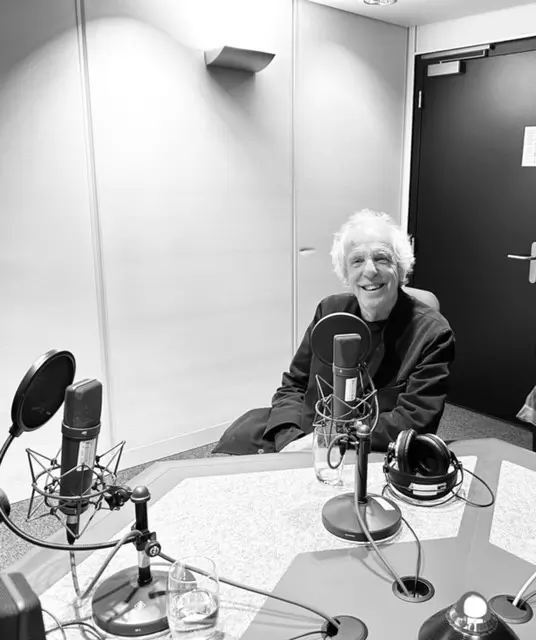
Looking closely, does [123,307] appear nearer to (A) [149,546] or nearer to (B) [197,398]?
(B) [197,398]

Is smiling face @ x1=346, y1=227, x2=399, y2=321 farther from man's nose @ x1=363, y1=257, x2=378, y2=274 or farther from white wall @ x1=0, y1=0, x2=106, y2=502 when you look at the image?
white wall @ x1=0, y1=0, x2=106, y2=502

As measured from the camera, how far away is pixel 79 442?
2.77 feet

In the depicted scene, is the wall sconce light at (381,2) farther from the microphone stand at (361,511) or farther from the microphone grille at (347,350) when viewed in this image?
the microphone stand at (361,511)

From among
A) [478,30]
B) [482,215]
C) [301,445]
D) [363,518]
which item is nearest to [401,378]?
[301,445]

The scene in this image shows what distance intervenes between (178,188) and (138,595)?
230cm

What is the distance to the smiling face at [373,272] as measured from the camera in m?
1.90

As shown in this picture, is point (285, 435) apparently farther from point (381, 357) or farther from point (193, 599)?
point (193, 599)

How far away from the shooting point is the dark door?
3.36m

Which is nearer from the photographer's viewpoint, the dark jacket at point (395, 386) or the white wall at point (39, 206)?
the dark jacket at point (395, 386)

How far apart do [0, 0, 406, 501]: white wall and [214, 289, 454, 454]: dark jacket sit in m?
1.19

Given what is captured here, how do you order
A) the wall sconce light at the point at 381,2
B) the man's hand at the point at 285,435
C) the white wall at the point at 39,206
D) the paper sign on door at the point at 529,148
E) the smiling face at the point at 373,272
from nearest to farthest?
1. the man's hand at the point at 285,435
2. the smiling face at the point at 373,272
3. the white wall at the point at 39,206
4. the wall sconce light at the point at 381,2
5. the paper sign on door at the point at 529,148

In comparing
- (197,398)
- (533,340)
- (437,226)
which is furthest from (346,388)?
(437,226)

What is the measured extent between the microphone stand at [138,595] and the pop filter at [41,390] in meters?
0.17

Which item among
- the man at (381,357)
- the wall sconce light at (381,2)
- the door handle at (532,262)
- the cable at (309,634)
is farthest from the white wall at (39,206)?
the door handle at (532,262)
